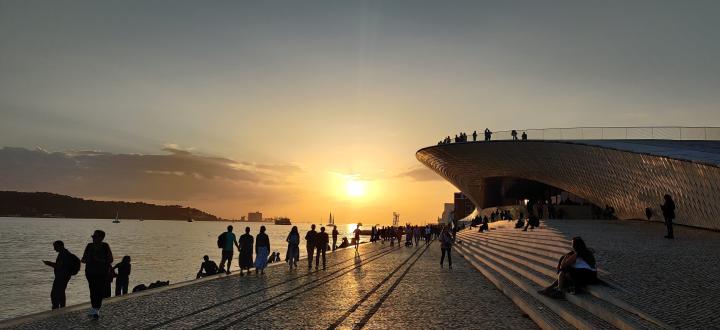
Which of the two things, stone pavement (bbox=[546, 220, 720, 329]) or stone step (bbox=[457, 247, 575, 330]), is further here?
stone step (bbox=[457, 247, 575, 330])

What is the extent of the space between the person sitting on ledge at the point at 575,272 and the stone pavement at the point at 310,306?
0.93 metres

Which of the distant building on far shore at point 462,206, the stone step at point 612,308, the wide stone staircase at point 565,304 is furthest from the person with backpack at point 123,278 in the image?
the distant building on far shore at point 462,206

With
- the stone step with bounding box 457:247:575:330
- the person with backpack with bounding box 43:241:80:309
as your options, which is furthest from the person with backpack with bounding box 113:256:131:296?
the stone step with bounding box 457:247:575:330

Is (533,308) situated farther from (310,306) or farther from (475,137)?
(475,137)

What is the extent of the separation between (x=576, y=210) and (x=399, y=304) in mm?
36618

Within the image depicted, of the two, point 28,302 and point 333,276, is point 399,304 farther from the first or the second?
point 28,302

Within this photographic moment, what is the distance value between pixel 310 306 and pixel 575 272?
190 inches

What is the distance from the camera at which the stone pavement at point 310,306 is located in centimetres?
754

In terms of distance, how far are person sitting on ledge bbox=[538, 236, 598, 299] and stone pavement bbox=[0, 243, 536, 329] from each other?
930 millimetres

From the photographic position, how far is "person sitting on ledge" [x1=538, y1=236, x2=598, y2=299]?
28.3ft

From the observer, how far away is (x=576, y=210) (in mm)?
41562

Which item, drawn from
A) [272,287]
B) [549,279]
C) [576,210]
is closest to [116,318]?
[272,287]

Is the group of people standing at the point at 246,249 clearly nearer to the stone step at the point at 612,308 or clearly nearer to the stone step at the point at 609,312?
the stone step at the point at 612,308

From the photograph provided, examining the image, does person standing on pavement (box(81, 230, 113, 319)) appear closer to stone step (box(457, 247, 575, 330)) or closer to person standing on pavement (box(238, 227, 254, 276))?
person standing on pavement (box(238, 227, 254, 276))
